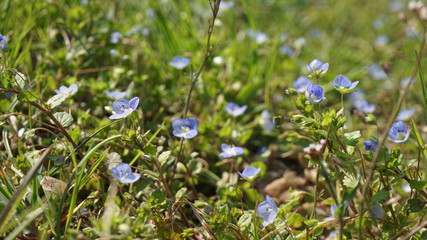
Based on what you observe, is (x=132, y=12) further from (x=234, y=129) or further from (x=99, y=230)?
(x=99, y=230)

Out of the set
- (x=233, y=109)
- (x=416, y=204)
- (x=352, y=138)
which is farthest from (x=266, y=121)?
(x=416, y=204)

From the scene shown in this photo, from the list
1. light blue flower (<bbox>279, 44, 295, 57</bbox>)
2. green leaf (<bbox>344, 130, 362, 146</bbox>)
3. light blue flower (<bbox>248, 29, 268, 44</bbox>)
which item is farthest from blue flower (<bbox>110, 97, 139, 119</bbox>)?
light blue flower (<bbox>279, 44, 295, 57</bbox>)

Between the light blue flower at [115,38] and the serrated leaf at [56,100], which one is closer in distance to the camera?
the serrated leaf at [56,100]

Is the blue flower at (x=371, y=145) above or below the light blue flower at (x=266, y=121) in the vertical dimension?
above

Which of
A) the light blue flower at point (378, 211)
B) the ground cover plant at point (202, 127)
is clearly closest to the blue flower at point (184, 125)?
the ground cover plant at point (202, 127)

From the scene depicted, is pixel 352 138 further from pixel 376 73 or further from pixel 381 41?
pixel 381 41

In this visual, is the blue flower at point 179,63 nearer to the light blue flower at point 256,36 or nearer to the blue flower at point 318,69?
the light blue flower at point 256,36

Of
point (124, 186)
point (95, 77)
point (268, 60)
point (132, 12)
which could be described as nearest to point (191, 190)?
point (124, 186)

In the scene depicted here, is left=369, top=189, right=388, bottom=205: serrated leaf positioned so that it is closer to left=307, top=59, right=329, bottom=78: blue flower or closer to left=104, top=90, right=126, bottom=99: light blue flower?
left=307, top=59, right=329, bottom=78: blue flower

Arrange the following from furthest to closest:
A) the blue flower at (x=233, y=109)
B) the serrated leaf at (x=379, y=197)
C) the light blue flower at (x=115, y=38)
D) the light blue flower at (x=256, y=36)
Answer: the light blue flower at (x=256, y=36) → the light blue flower at (x=115, y=38) → the blue flower at (x=233, y=109) → the serrated leaf at (x=379, y=197)
